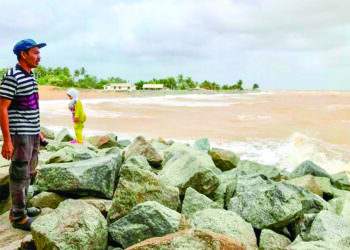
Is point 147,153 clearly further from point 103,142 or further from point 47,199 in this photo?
point 103,142

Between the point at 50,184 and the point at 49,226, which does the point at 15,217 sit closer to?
the point at 50,184

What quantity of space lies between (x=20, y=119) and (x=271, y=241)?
2.57 metres

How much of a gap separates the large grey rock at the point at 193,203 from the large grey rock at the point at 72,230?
0.89m

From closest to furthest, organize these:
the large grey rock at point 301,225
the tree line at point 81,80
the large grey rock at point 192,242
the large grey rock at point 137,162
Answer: the large grey rock at point 192,242 < the large grey rock at point 301,225 < the large grey rock at point 137,162 < the tree line at point 81,80

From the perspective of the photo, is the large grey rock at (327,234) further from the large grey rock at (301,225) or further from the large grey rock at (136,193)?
the large grey rock at (136,193)

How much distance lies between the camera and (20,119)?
3.16 meters

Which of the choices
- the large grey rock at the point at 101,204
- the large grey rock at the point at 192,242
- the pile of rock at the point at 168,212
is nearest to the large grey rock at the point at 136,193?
the pile of rock at the point at 168,212

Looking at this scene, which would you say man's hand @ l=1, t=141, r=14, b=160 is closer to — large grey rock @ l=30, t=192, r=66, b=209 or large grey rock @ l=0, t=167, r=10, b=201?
large grey rock @ l=30, t=192, r=66, b=209

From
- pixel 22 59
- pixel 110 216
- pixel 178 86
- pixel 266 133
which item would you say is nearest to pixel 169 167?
pixel 110 216

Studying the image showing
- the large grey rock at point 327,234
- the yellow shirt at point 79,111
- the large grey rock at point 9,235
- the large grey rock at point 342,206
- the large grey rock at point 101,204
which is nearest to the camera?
the large grey rock at point 327,234

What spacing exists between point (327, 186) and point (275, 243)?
267 cm

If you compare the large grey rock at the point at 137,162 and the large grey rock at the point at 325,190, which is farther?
the large grey rock at the point at 325,190

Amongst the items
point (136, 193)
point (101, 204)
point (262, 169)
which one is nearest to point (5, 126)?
point (101, 204)

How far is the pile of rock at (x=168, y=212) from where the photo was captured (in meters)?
2.60
